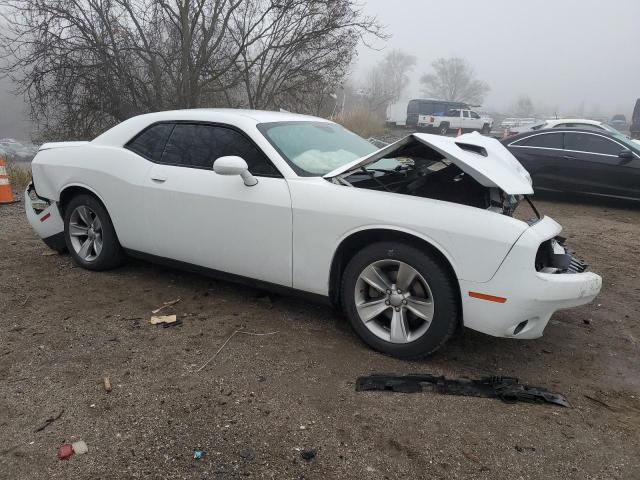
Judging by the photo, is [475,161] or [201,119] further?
[201,119]

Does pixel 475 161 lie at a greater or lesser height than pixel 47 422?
greater

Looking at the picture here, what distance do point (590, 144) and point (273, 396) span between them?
7800 millimetres

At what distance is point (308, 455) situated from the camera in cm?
220

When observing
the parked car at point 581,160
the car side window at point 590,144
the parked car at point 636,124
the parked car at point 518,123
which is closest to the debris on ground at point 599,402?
the parked car at point 581,160

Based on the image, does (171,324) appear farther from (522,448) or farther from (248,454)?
(522,448)

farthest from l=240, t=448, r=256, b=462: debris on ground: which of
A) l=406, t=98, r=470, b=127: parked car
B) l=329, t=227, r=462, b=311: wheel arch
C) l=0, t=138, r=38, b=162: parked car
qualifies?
l=406, t=98, r=470, b=127: parked car

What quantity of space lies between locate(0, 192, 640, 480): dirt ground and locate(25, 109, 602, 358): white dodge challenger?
0.35 meters

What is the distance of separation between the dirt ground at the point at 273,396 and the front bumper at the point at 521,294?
37cm

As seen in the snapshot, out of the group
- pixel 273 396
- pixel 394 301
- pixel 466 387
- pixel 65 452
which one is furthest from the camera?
pixel 394 301

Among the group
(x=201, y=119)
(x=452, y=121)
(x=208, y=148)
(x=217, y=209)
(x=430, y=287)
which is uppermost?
(x=201, y=119)

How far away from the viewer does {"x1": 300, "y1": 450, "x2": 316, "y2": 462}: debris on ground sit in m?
2.18

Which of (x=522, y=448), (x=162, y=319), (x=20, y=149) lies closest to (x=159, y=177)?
(x=162, y=319)

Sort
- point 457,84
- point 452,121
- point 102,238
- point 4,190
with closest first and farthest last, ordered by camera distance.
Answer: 1. point 102,238
2. point 4,190
3. point 452,121
4. point 457,84

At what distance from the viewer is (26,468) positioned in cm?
209
